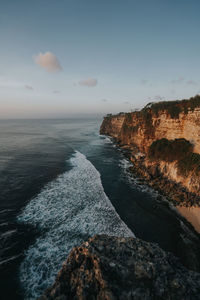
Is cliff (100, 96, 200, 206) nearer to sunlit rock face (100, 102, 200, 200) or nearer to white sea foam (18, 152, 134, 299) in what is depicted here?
sunlit rock face (100, 102, 200, 200)

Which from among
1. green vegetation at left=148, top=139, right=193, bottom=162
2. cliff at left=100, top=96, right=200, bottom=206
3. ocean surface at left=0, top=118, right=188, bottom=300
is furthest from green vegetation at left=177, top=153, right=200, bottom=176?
ocean surface at left=0, top=118, right=188, bottom=300

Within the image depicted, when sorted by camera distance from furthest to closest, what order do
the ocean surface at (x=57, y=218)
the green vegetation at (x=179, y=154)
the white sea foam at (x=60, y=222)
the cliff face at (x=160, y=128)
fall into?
the cliff face at (x=160, y=128), the green vegetation at (x=179, y=154), the ocean surface at (x=57, y=218), the white sea foam at (x=60, y=222)

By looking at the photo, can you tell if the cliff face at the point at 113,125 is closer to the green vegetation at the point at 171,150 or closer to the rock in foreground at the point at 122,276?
the green vegetation at the point at 171,150

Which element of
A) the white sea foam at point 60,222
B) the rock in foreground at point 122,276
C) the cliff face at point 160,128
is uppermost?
the cliff face at point 160,128

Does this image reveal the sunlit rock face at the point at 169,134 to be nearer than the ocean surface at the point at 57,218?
No

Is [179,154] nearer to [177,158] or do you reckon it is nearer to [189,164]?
[177,158]

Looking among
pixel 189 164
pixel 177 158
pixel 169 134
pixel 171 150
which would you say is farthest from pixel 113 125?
pixel 189 164

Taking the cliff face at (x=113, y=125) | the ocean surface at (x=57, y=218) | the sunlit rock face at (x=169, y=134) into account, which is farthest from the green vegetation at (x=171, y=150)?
the cliff face at (x=113, y=125)
